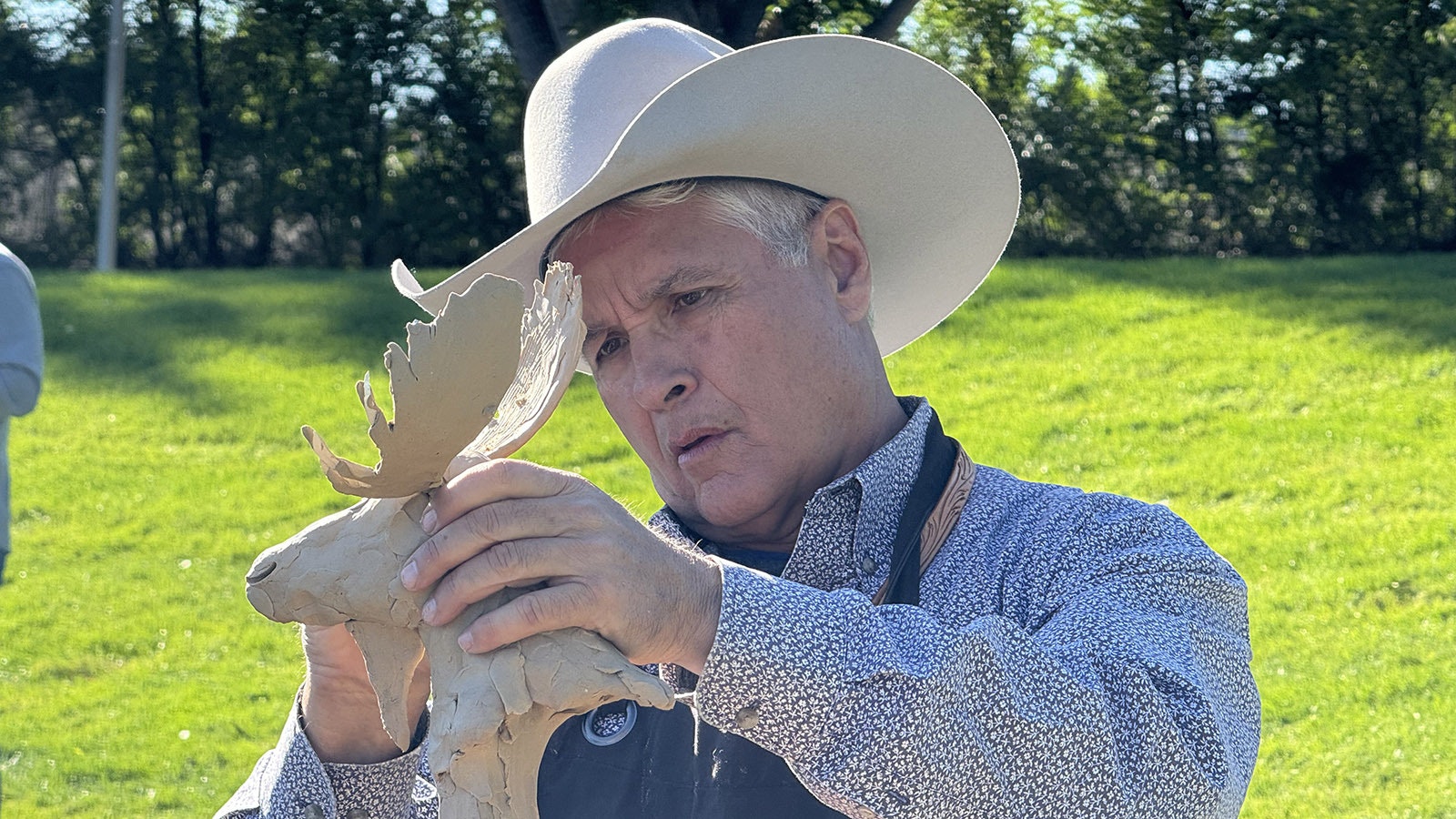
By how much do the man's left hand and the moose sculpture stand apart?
29 mm

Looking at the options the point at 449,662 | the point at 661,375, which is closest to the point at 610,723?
the point at 661,375

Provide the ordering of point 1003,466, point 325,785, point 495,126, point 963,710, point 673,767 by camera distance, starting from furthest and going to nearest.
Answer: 1. point 495,126
2. point 1003,466
3. point 673,767
4. point 325,785
5. point 963,710

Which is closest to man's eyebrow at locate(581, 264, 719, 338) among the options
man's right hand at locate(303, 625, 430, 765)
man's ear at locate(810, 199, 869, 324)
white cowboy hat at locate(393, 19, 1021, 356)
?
white cowboy hat at locate(393, 19, 1021, 356)

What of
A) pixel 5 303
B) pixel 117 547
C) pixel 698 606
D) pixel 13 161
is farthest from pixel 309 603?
pixel 13 161

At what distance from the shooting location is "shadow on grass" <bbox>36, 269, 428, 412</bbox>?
1034 cm

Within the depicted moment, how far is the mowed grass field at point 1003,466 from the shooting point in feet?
18.6

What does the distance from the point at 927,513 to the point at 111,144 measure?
12.8 metres

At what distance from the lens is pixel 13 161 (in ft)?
46.1

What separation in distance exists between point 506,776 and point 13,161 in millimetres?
14363

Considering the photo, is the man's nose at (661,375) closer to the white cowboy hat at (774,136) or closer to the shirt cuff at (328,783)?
the white cowboy hat at (774,136)

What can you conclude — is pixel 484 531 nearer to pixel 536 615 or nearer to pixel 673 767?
pixel 536 615

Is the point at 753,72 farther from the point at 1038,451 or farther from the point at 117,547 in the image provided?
the point at 117,547

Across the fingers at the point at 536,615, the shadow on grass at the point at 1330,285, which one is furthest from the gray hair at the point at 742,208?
the shadow on grass at the point at 1330,285

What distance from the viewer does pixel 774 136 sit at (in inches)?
88.9
